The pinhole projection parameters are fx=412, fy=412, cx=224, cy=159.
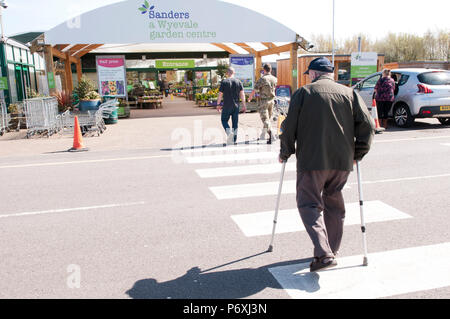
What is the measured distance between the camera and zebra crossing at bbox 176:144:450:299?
337 cm

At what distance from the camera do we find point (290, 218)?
5.05 metres

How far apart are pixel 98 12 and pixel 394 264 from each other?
1618cm

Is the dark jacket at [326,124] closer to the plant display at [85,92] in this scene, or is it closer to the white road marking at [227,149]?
the white road marking at [227,149]

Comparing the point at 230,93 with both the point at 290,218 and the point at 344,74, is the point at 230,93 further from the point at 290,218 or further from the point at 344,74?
the point at 344,74

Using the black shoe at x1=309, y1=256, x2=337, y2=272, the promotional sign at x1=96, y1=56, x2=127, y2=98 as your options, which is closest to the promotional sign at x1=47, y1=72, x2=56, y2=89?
the promotional sign at x1=96, y1=56, x2=127, y2=98

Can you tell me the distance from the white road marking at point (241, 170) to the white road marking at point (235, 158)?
0.53 meters

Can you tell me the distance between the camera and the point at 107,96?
18938 millimetres

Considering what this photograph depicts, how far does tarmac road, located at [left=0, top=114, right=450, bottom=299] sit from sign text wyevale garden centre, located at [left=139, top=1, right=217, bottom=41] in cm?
1037

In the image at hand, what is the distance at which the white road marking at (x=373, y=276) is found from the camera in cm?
331

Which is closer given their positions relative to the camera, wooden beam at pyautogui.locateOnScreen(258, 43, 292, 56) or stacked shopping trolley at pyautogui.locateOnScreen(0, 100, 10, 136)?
stacked shopping trolley at pyautogui.locateOnScreen(0, 100, 10, 136)

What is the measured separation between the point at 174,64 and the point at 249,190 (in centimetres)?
2329

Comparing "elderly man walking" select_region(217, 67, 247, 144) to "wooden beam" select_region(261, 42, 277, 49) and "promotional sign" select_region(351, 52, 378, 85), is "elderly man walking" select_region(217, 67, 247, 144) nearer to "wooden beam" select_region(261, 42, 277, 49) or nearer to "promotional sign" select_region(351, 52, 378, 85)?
"wooden beam" select_region(261, 42, 277, 49)
